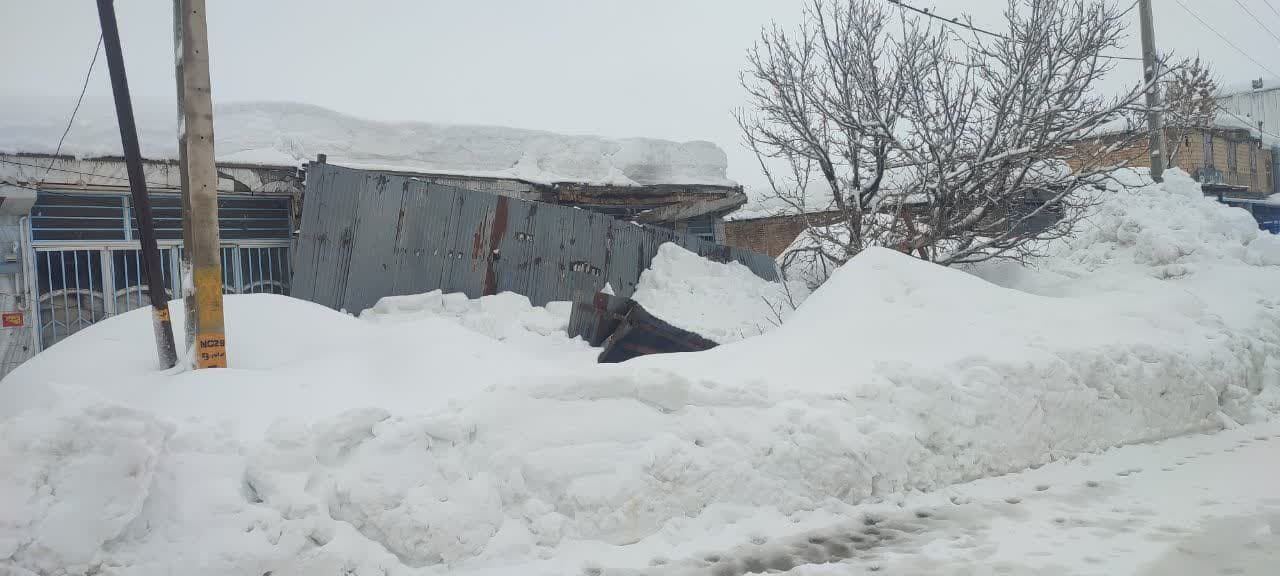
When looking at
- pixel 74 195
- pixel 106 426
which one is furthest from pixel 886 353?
pixel 74 195

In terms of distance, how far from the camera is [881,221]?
10.6 metres

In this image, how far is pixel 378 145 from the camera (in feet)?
45.0

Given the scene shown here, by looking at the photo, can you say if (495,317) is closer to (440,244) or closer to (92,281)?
(440,244)

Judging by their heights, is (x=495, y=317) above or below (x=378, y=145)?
below

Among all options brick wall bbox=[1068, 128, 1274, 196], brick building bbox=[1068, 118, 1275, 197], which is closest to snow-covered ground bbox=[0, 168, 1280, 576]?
brick building bbox=[1068, 118, 1275, 197]

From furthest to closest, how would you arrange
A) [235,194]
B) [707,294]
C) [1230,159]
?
[1230,159], [707,294], [235,194]

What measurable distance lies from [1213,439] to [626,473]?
16.9 feet

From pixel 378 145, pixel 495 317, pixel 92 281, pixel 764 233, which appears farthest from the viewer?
pixel 764 233

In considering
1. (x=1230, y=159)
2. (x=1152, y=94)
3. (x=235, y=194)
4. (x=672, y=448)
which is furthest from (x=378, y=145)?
(x=1230, y=159)

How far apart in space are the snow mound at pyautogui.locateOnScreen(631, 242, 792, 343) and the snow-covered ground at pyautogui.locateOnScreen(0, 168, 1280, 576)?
4865 mm

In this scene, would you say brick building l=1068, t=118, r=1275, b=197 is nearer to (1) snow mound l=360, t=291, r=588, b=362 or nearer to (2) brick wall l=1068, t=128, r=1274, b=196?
(2) brick wall l=1068, t=128, r=1274, b=196

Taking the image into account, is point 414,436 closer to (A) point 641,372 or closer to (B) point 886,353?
(A) point 641,372

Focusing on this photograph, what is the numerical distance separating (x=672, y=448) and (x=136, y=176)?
4.94 meters

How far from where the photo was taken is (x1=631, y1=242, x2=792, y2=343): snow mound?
12234 millimetres
